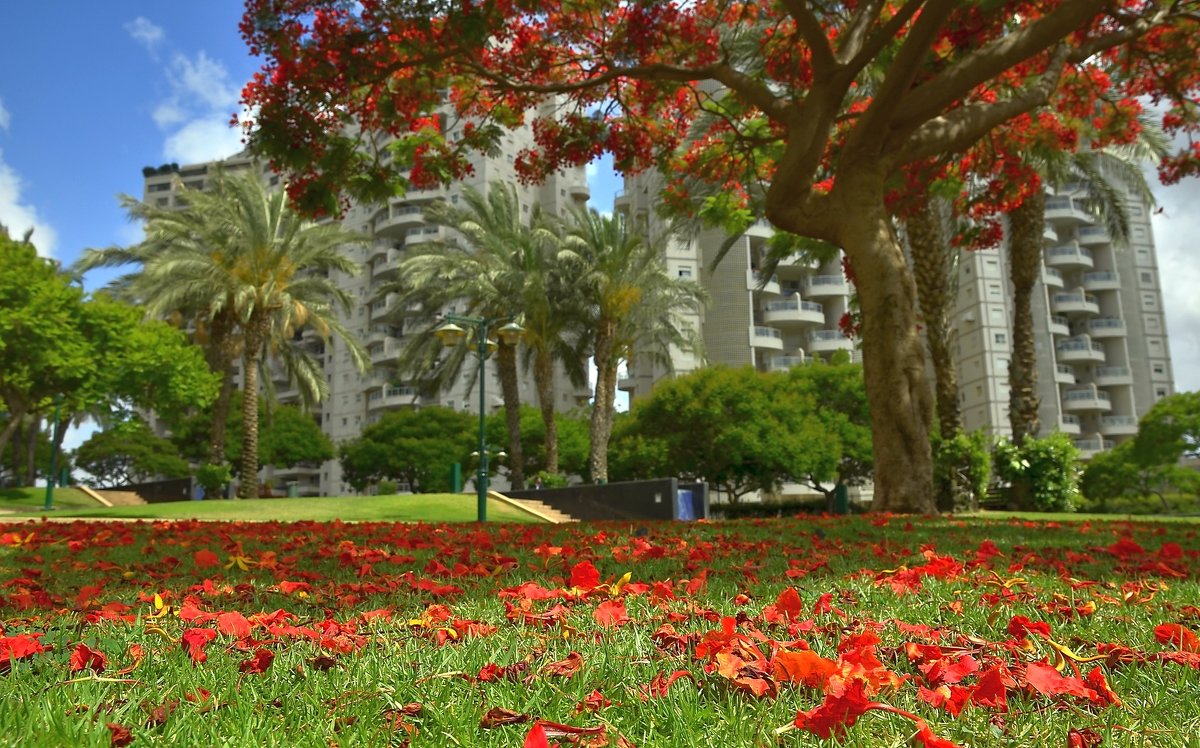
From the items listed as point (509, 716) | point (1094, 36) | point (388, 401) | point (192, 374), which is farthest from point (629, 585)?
point (388, 401)

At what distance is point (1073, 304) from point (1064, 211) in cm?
653

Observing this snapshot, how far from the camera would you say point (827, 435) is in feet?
119

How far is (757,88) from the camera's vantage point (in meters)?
10.2

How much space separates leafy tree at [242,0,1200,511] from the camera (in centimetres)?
933

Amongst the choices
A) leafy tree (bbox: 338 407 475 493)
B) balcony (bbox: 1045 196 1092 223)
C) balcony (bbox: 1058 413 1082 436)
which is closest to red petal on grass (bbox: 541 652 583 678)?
leafy tree (bbox: 338 407 475 493)

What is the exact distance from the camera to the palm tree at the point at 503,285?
92.3 ft

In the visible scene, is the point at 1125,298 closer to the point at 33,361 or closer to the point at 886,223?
the point at 886,223

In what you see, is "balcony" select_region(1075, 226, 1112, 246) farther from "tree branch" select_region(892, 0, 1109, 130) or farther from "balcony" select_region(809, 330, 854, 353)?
"tree branch" select_region(892, 0, 1109, 130)

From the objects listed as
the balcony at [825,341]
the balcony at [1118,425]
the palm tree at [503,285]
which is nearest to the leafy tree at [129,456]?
the palm tree at [503,285]

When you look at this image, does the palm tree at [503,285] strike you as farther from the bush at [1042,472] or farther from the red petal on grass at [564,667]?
the red petal on grass at [564,667]

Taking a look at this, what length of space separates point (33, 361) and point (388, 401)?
125 ft

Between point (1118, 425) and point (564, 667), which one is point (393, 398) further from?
point (564, 667)

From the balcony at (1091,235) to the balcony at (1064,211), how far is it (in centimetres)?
104

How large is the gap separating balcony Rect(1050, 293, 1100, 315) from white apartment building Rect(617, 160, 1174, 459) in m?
0.08
